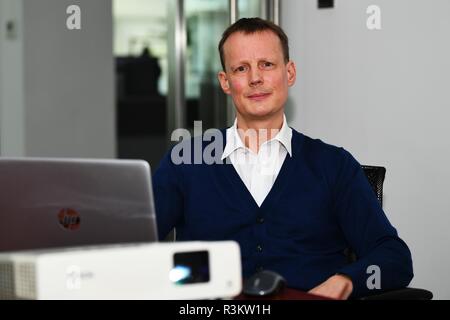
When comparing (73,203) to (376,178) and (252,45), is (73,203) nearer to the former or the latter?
(252,45)

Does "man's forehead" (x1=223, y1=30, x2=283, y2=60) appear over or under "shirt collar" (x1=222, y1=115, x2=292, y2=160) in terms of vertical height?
over

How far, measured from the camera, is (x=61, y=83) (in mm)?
4258

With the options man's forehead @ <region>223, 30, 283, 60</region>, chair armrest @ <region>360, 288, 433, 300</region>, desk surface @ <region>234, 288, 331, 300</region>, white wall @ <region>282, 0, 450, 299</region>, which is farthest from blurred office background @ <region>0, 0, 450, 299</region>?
desk surface @ <region>234, 288, 331, 300</region>

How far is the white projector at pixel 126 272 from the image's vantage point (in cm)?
115

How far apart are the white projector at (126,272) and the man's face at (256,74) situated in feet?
2.81

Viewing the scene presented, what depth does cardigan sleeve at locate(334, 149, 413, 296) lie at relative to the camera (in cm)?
178

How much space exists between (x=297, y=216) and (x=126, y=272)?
2.77ft

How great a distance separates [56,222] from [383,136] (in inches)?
95.5

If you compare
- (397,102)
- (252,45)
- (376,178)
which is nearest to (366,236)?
(376,178)

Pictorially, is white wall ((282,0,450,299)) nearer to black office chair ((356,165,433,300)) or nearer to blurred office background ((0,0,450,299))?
blurred office background ((0,0,450,299))

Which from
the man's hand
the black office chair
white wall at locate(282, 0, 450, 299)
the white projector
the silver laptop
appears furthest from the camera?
white wall at locate(282, 0, 450, 299)

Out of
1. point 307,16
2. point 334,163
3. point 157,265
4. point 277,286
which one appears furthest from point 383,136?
point 157,265

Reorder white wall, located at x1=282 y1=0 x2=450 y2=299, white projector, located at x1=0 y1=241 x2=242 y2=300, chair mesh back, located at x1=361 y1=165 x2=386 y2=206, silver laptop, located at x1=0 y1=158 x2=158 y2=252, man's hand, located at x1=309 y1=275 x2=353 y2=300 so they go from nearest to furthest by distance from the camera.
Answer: white projector, located at x1=0 y1=241 x2=242 y2=300 → silver laptop, located at x1=0 y1=158 x2=158 y2=252 → man's hand, located at x1=309 y1=275 x2=353 y2=300 → chair mesh back, located at x1=361 y1=165 x2=386 y2=206 → white wall, located at x1=282 y1=0 x2=450 y2=299

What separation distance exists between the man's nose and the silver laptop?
0.66 m
